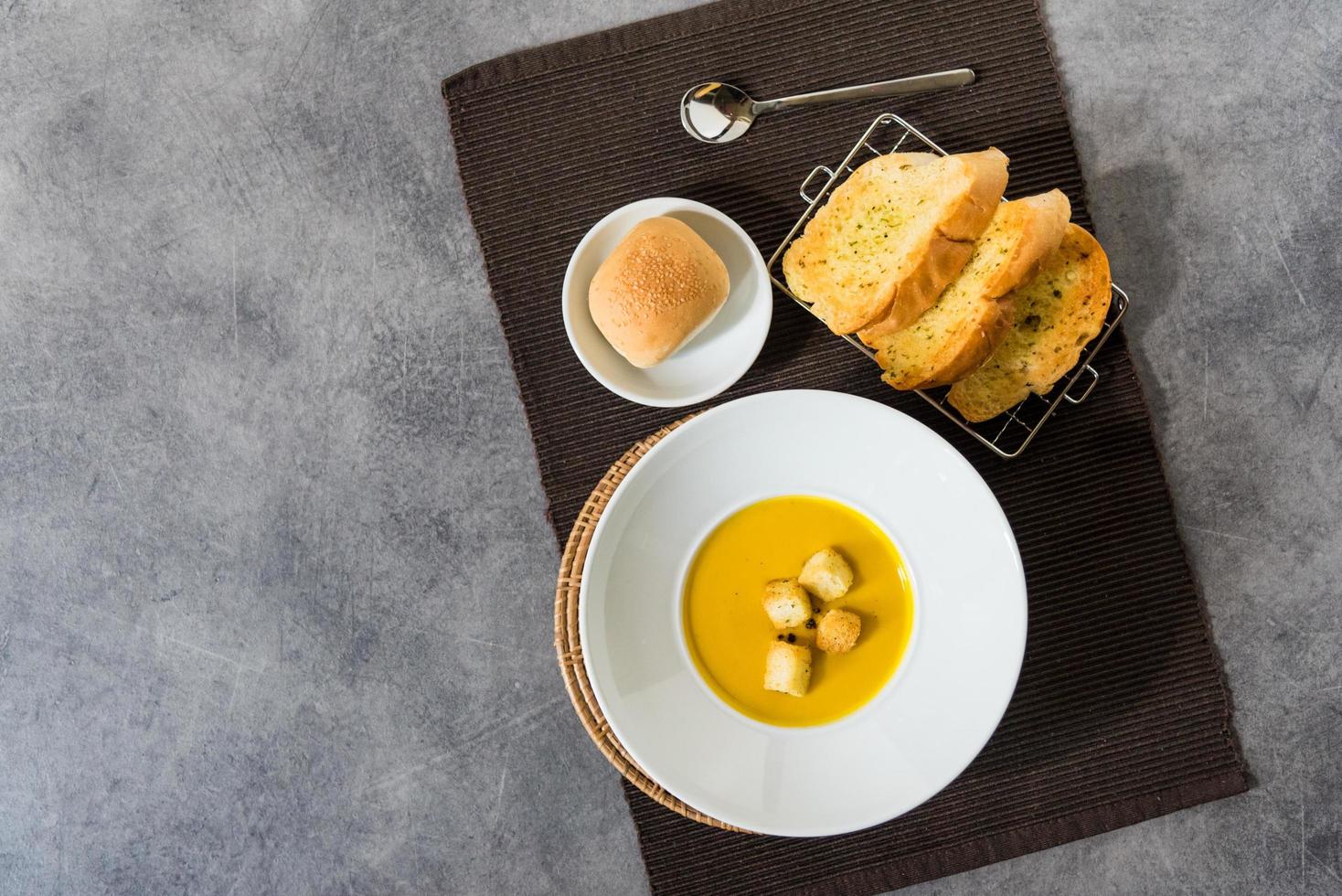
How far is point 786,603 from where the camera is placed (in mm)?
1325

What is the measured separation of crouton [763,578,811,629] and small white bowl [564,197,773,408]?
0.31 m

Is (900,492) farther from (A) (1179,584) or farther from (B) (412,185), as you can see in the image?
(B) (412,185)

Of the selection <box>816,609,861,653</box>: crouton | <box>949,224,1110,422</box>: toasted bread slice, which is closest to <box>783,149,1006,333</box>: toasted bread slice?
<box>949,224,1110,422</box>: toasted bread slice

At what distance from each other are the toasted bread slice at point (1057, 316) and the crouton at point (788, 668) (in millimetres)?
523

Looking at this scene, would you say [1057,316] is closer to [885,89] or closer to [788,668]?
[885,89]

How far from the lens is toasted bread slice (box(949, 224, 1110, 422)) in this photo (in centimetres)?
136

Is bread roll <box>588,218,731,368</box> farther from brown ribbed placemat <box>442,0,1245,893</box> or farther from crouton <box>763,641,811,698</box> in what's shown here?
crouton <box>763,641,811,698</box>

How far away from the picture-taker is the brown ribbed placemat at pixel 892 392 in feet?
4.94

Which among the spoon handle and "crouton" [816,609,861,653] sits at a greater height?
the spoon handle

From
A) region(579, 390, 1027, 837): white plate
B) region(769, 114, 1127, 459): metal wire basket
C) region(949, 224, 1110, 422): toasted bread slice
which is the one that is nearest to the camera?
region(579, 390, 1027, 837): white plate

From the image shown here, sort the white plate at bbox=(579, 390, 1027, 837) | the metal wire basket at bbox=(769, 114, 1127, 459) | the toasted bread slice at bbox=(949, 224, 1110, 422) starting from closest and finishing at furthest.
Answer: the white plate at bbox=(579, 390, 1027, 837) < the toasted bread slice at bbox=(949, 224, 1110, 422) < the metal wire basket at bbox=(769, 114, 1127, 459)

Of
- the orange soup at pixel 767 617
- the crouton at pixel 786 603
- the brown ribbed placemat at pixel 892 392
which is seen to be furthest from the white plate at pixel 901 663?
the brown ribbed placemat at pixel 892 392

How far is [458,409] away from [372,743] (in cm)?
62

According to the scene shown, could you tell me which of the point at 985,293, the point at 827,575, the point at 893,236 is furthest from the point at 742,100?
the point at 827,575
